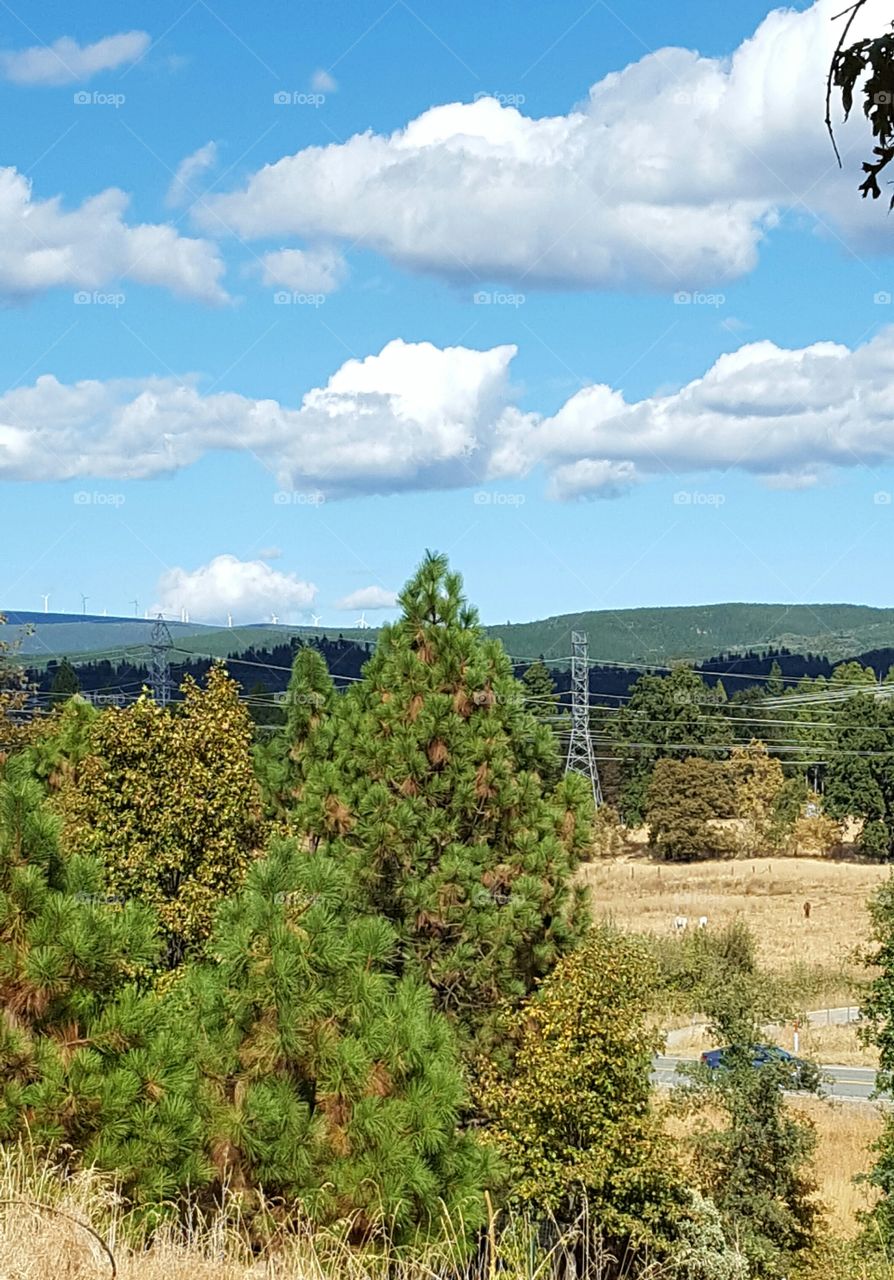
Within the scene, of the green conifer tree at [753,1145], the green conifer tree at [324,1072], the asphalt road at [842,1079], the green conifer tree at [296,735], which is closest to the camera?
the green conifer tree at [324,1072]

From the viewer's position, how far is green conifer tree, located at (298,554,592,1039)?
16.8 metres

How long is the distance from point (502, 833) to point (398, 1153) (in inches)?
356

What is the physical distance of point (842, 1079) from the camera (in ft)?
116

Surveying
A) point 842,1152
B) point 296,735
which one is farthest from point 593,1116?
point 842,1152

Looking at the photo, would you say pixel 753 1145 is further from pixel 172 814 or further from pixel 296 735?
pixel 172 814

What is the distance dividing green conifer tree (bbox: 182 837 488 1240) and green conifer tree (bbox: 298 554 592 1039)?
7.09m

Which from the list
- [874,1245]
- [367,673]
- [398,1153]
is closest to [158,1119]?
[398,1153]

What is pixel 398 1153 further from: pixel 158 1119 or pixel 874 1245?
pixel 874 1245

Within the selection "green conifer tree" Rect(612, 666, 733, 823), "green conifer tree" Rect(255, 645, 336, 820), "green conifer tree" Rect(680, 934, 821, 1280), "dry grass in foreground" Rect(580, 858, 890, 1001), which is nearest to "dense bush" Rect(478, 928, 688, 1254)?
"green conifer tree" Rect(680, 934, 821, 1280)

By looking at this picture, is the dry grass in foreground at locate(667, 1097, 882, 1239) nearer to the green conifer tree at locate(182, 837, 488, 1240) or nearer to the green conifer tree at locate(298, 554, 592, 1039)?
the green conifer tree at locate(298, 554, 592, 1039)

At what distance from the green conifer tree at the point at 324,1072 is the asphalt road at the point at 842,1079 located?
76.6 feet

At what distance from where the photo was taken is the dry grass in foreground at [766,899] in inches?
2082

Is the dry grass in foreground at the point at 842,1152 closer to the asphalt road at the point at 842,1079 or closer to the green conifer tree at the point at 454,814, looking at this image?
the asphalt road at the point at 842,1079

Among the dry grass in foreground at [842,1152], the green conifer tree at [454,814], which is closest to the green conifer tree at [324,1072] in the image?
the green conifer tree at [454,814]
